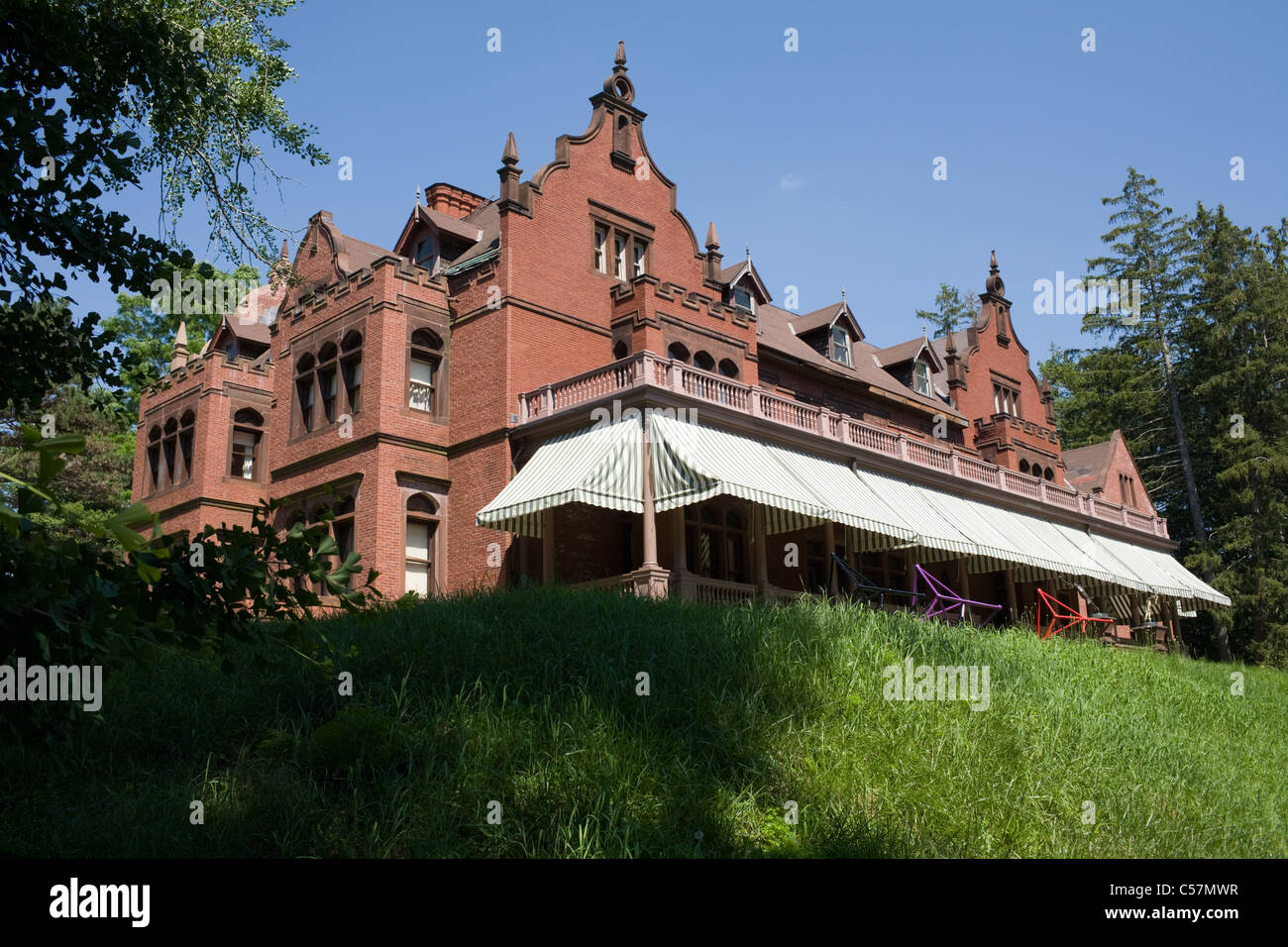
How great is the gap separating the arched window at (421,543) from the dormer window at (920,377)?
2082cm

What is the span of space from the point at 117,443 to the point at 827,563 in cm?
2619

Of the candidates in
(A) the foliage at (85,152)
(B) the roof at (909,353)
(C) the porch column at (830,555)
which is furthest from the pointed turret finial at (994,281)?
(A) the foliage at (85,152)

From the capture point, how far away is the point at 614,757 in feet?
32.2

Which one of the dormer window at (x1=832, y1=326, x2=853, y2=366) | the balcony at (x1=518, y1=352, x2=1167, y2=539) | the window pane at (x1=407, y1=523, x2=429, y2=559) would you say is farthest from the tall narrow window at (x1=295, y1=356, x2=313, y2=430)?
the dormer window at (x1=832, y1=326, x2=853, y2=366)

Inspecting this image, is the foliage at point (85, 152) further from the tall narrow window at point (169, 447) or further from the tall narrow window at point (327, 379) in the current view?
the tall narrow window at point (169, 447)

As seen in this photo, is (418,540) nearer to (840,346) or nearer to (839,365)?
(839,365)

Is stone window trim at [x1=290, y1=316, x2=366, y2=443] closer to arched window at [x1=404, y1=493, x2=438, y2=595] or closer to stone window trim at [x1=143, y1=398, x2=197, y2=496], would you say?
arched window at [x1=404, y1=493, x2=438, y2=595]

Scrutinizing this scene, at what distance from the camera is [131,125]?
A: 1327 centimetres

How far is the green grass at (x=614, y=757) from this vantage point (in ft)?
29.8

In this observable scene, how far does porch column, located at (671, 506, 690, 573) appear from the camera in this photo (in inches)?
851

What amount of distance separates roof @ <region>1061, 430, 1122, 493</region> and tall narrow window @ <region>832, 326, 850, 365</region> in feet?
45.2
